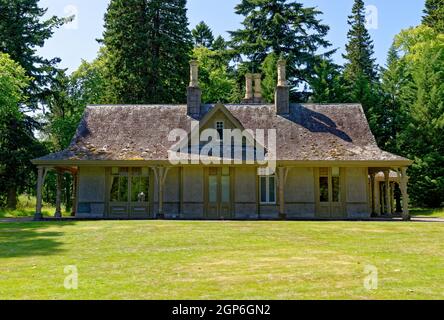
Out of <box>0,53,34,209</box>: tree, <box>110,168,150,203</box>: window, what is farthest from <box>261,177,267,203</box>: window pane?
<box>0,53,34,209</box>: tree

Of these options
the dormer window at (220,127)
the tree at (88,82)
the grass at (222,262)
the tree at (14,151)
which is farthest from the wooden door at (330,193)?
the tree at (88,82)

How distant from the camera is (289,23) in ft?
139

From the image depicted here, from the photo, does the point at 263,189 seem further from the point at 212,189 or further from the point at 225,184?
the point at 212,189

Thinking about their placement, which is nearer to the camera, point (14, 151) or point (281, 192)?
point (281, 192)

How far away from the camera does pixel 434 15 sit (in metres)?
46.9

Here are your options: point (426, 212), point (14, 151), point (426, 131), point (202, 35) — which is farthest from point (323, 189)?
point (202, 35)

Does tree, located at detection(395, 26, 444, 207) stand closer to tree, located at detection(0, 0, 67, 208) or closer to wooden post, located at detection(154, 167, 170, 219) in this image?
wooden post, located at detection(154, 167, 170, 219)

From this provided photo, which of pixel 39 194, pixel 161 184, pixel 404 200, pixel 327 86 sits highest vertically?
pixel 327 86

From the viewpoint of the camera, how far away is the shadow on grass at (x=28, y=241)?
11406 millimetres

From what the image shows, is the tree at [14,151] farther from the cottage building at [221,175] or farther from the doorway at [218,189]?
the doorway at [218,189]

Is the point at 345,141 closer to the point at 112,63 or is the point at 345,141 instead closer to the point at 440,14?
the point at 112,63

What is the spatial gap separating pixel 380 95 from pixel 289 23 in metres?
11.1

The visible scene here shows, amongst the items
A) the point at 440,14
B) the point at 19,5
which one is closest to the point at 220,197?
the point at 19,5

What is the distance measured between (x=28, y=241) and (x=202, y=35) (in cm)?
5128
